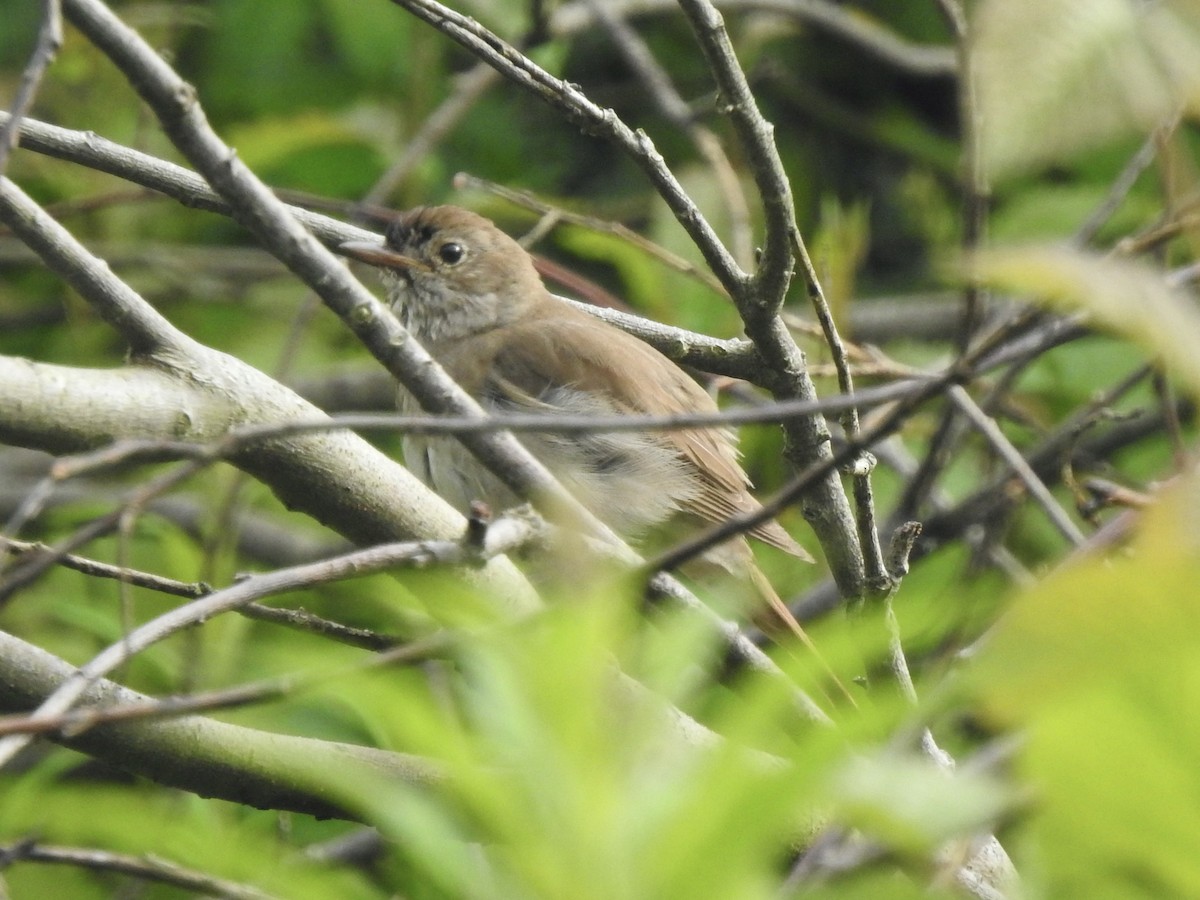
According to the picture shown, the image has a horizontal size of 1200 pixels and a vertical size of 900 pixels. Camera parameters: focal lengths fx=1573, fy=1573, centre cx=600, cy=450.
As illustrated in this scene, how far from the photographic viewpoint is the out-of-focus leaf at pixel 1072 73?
3.03ft

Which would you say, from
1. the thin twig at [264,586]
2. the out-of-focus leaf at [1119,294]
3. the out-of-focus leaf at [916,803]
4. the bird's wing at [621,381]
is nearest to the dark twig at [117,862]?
the thin twig at [264,586]

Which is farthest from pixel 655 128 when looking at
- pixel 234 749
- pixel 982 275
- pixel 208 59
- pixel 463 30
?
pixel 982 275

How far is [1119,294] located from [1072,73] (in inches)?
5.5

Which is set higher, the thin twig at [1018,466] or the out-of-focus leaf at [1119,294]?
the thin twig at [1018,466]

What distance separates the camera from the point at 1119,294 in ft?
3.24

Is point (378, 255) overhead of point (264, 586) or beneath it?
overhead

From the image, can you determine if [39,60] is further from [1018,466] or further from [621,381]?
[621,381]

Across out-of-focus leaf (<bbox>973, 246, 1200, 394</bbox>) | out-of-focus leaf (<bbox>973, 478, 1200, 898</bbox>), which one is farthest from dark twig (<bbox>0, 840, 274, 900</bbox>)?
out-of-focus leaf (<bbox>973, 246, 1200, 394</bbox>)

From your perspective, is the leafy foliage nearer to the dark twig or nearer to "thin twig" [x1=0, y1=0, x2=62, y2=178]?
the dark twig

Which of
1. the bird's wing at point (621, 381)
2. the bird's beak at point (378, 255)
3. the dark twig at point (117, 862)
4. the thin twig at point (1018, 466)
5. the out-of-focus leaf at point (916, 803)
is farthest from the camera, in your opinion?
the bird's wing at point (621, 381)

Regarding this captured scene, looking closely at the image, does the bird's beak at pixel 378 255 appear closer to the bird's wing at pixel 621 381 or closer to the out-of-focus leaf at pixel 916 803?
the bird's wing at pixel 621 381

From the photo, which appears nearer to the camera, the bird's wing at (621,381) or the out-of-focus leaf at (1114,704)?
the out-of-focus leaf at (1114,704)

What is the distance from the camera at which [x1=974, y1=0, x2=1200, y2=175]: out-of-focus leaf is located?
924 millimetres

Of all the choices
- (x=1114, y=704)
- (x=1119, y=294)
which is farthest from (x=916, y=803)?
(x=1119, y=294)
